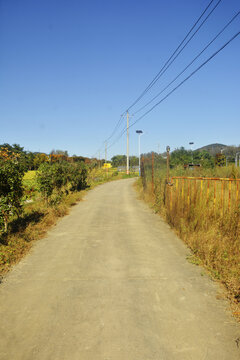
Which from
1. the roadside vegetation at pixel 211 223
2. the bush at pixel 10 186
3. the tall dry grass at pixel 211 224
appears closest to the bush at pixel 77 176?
the bush at pixel 10 186

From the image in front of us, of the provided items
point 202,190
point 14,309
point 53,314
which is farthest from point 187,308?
point 202,190

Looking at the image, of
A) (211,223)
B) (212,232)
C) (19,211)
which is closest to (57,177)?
(19,211)

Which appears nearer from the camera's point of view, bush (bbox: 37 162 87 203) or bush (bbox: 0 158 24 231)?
bush (bbox: 0 158 24 231)

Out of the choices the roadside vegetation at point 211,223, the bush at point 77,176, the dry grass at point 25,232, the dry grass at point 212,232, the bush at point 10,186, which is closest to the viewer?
the dry grass at point 212,232

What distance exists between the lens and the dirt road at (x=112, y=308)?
246 cm

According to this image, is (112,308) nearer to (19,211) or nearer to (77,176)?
(19,211)

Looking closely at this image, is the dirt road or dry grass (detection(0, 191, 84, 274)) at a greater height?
dry grass (detection(0, 191, 84, 274))

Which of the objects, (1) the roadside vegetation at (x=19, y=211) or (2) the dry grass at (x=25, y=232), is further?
(1) the roadside vegetation at (x=19, y=211)

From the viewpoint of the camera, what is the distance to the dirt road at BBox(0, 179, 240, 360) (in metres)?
2.46

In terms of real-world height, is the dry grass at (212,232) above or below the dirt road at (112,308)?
above

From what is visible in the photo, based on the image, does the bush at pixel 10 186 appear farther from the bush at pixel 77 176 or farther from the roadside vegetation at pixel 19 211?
the bush at pixel 77 176

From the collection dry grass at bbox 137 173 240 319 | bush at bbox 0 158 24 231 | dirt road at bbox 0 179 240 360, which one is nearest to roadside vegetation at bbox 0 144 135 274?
bush at bbox 0 158 24 231

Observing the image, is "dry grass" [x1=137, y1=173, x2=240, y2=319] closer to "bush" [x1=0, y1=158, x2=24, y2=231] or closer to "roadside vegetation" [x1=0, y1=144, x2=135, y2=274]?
"roadside vegetation" [x1=0, y1=144, x2=135, y2=274]

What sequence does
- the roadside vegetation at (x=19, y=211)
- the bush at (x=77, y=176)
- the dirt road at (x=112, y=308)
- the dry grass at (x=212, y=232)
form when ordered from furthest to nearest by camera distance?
the bush at (x=77, y=176), the roadside vegetation at (x=19, y=211), the dry grass at (x=212, y=232), the dirt road at (x=112, y=308)
